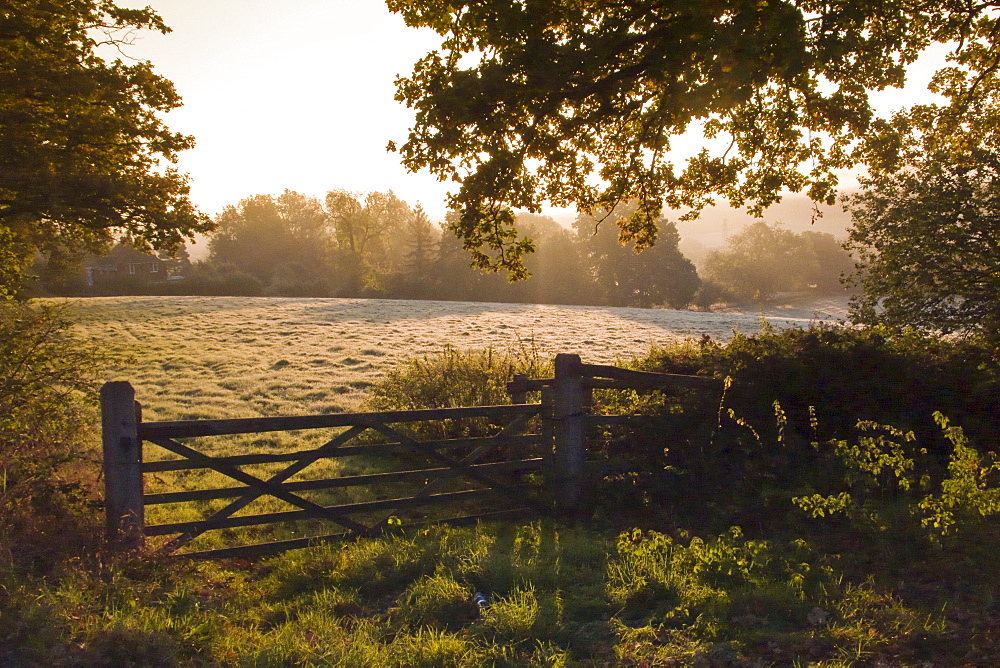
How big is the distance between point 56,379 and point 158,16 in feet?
27.0

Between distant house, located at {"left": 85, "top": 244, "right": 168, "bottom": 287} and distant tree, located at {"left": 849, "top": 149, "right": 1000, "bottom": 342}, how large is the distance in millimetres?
65965

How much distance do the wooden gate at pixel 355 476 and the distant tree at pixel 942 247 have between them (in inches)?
486

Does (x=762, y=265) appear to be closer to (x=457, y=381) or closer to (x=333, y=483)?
(x=457, y=381)

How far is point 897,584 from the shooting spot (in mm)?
5184

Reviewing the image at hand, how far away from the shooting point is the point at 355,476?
24.9ft

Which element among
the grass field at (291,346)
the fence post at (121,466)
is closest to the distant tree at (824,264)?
the grass field at (291,346)

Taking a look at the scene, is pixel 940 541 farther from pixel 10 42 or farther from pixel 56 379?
pixel 10 42

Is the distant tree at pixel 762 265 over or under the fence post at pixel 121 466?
over

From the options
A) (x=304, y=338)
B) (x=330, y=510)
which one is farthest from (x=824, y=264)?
(x=330, y=510)

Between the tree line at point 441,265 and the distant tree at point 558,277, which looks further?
the distant tree at point 558,277

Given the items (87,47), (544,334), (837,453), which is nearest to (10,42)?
(87,47)

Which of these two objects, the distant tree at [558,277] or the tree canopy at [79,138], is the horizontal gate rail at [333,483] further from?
the distant tree at [558,277]

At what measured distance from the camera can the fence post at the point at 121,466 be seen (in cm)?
590

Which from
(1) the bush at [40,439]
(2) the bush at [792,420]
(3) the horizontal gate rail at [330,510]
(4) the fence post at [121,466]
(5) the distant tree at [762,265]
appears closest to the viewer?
(1) the bush at [40,439]
